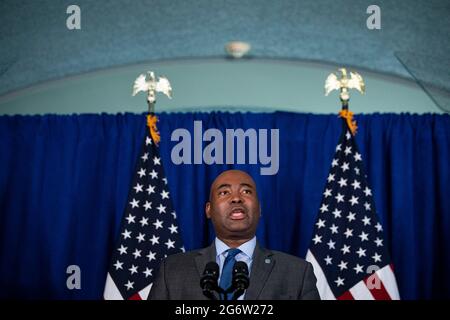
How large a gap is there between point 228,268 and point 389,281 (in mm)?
2136

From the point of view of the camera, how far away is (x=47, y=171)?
4.70m

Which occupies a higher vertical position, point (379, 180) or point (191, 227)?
point (379, 180)

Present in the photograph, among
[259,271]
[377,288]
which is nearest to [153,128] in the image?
[377,288]

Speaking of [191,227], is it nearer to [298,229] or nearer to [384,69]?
[298,229]

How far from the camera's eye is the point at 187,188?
4.60 meters

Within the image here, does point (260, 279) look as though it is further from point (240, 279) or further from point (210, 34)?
point (210, 34)

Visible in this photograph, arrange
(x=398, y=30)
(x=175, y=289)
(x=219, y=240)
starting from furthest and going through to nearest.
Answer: (x=398, y=30) < (x=219, y=240) < (x=175, y=289)

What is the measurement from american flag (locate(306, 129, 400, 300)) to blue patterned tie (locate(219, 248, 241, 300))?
6.36 ft

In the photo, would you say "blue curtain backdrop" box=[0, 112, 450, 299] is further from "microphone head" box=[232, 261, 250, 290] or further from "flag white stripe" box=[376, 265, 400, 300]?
"microphone head" box=[232, 261, 250, 290]

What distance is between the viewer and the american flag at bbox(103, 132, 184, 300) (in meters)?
4.12

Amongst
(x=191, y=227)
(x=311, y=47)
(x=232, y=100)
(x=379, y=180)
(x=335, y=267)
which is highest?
(x=311, y=47)
